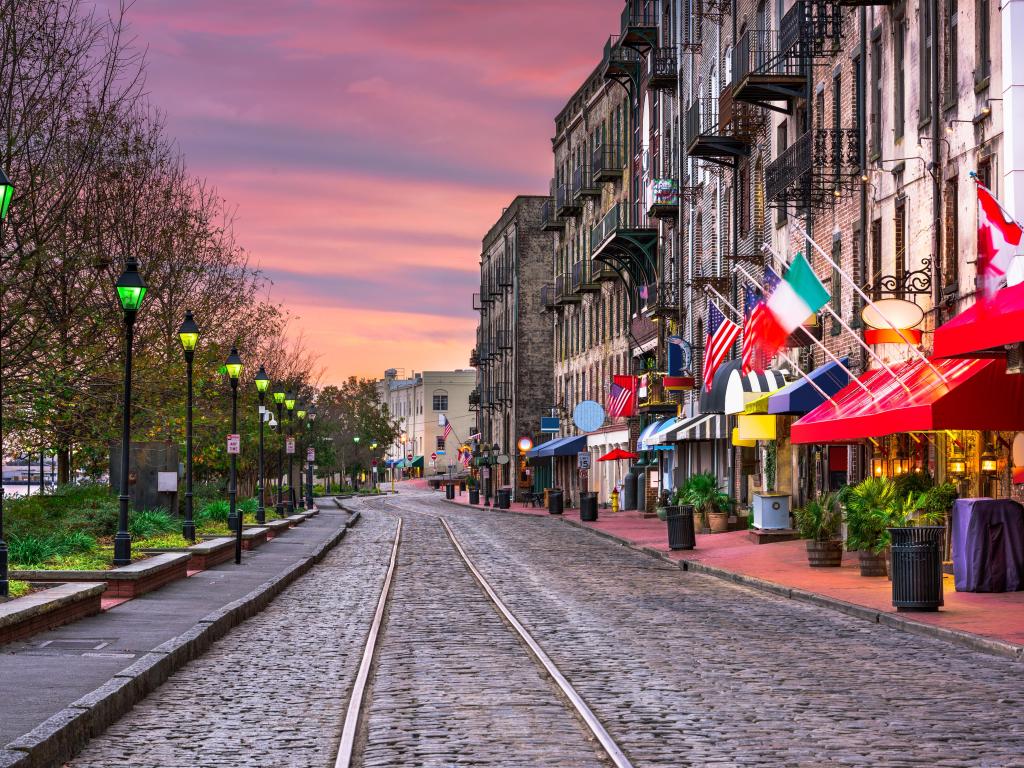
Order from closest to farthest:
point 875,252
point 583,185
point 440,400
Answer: point 875,252 < point 583,185 < point 440,400

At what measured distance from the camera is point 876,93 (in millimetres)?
29766

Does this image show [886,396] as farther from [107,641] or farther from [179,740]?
[179,740]

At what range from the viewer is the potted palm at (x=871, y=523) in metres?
23.4

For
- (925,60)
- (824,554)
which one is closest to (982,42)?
(925,60)

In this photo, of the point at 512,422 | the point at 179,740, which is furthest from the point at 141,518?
the point at 512,422

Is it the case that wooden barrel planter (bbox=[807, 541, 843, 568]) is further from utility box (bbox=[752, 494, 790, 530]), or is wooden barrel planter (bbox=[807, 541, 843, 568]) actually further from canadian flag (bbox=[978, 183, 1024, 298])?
canadian flag (bbox=[978, 183, 1024, 298])

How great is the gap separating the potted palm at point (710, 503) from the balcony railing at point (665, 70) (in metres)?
17.0

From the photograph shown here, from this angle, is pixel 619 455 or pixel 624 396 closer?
pixel 624 396

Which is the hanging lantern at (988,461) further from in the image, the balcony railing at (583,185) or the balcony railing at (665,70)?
the balcony railing at (583,185)

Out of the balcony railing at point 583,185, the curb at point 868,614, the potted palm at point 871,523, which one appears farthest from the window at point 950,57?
the balcony railing at point 583,185

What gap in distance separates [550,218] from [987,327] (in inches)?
2475

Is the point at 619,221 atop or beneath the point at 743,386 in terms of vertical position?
atop

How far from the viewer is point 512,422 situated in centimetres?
8856

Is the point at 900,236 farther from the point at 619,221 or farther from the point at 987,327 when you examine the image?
the point at 619,221
